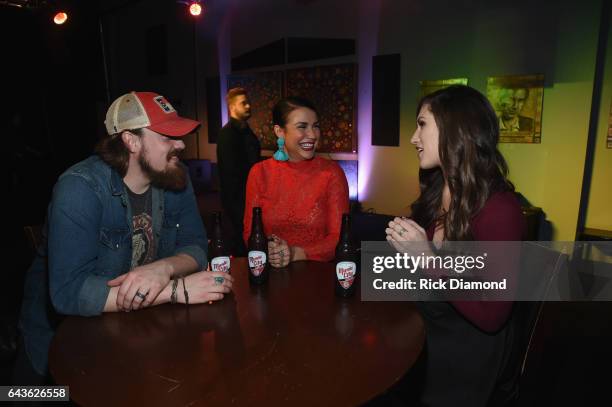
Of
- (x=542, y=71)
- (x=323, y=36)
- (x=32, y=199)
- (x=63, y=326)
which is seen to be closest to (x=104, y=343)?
(x=63, y=326)

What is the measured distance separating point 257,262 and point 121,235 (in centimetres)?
59

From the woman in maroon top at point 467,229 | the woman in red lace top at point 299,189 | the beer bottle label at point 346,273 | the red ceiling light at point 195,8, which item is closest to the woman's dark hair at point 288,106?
the woman in red lace top at point 299,189

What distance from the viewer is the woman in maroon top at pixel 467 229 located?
1.51 metres

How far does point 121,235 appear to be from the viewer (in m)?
1.72

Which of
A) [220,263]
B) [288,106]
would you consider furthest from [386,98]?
[220,263]

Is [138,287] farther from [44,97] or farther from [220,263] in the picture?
[44,97]

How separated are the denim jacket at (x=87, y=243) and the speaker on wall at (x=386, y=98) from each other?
373 cm

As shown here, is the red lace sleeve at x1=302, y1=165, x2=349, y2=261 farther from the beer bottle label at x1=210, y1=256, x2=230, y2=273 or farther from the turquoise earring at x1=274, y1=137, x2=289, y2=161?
the beer bottle label at x1=210, y1=256, x2=230, y2=273

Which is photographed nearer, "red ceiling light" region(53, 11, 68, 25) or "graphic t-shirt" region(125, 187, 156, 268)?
"graphic t-shirt" region(125, 187, 156, 268)

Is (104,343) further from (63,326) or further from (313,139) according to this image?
(313,139)

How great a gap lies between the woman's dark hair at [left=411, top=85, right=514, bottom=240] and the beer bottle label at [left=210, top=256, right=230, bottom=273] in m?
0.92

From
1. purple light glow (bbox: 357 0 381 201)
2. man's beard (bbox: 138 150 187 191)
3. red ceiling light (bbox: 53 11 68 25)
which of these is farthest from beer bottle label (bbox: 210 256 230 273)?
red ceiling light (bbox: 53 11 68 25)

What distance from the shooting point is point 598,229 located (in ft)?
13.5

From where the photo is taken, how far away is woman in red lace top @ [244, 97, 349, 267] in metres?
2.38
